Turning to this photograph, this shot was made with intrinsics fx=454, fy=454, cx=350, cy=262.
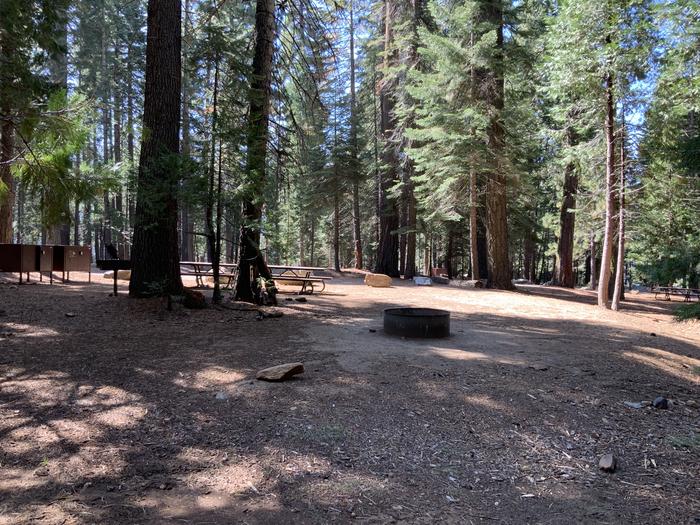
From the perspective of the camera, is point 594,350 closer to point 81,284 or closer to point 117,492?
point 117,492

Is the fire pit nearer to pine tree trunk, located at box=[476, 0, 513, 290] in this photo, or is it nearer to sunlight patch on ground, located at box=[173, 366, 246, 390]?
sunlight patch on ground, located at box=[173, 366, 246, 390]

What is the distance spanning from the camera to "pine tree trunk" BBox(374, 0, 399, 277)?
2142 cm

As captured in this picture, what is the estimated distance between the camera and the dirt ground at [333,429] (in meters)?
2.70

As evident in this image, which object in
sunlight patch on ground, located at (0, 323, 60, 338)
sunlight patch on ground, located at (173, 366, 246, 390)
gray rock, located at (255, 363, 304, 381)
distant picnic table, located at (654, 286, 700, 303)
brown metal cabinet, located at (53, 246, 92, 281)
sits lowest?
distant picnic table, located at (654, 286, 700, 303)

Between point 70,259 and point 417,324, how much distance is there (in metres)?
9.78

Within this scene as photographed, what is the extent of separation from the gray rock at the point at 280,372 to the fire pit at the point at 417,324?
2.78 metres

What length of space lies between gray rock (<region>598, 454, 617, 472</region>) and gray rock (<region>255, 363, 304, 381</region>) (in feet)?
9.21

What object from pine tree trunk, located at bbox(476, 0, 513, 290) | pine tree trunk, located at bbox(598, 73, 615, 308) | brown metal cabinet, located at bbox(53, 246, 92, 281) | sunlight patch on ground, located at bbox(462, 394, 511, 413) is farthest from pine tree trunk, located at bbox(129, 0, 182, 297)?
→ pine tree trunk, located at bbox(476, 0, 513, 290)

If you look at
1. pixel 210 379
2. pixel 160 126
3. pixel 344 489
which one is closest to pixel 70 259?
pixel 160 126

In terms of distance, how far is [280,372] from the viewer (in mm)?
4684

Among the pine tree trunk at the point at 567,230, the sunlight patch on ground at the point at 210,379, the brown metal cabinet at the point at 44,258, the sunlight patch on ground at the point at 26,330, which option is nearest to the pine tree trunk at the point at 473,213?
the pine tree trunk at the point at 567,230

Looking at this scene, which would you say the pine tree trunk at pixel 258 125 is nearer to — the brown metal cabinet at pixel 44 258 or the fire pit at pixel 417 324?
the fire pit at pixel 417 324

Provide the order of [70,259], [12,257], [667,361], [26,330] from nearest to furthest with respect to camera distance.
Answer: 1. [26,330]
2. [667,361]
3. [12,257]
4. [70,259]

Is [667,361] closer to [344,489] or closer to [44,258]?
[344,489]
